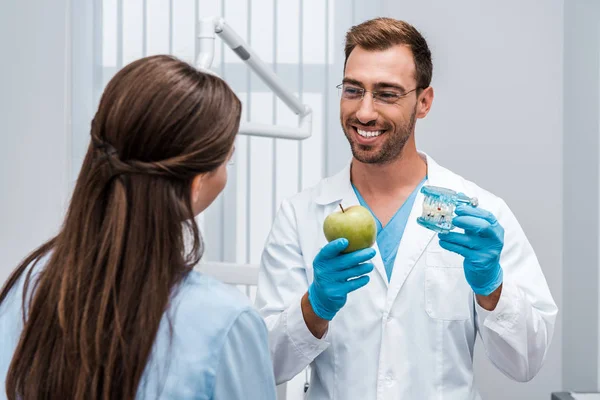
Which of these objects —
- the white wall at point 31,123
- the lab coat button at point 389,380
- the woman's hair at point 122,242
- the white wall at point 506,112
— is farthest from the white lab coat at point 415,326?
the white wall at point 31,123

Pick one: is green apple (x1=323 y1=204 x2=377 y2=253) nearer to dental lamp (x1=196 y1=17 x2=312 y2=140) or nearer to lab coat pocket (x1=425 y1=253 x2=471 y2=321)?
lab coat pocket (x1=425 y1=253 x2=471 y2=321)

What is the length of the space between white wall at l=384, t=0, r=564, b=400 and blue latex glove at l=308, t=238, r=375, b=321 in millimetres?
1089

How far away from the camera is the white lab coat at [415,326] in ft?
4.52

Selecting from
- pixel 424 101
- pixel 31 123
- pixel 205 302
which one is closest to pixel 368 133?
pixel 424 101

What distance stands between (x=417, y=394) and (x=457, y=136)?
109cm

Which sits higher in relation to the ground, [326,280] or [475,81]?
[475,81]

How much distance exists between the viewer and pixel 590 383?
2207mm

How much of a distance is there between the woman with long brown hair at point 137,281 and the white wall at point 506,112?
155cm

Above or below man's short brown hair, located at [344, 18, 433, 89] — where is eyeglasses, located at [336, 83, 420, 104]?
below

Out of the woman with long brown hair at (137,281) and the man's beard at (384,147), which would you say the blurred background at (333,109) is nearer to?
the man's beard at (384,147)

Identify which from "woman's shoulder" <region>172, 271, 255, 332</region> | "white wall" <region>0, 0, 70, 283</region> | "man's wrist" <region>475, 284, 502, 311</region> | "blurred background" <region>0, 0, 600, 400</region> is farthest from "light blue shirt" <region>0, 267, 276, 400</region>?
"white wall" <region>0, 0, 70, 283</region>

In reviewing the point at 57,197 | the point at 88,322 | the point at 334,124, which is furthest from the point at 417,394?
the point at 57,197

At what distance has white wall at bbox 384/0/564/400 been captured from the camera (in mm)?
2244

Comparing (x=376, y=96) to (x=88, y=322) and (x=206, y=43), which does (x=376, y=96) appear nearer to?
(x=206, y=43)
